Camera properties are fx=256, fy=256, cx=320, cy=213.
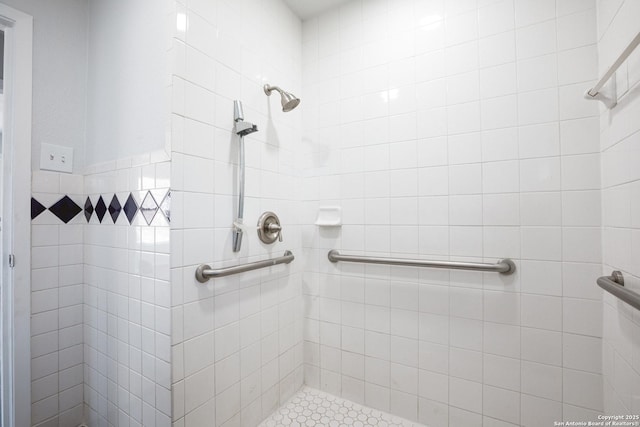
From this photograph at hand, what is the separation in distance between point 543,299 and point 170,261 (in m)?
1.42

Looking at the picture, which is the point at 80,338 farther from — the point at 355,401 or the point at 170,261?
the point at 355,401

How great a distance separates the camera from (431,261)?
45.2 inches

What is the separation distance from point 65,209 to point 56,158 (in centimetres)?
23

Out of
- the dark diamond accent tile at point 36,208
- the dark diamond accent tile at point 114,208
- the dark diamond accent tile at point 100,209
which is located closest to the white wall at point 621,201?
the dark diamond accent tile at point 114,208

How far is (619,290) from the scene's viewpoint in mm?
704

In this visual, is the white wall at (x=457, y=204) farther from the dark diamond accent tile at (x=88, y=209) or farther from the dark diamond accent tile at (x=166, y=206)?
the dark diamond accent tile at (x=88, y=209)

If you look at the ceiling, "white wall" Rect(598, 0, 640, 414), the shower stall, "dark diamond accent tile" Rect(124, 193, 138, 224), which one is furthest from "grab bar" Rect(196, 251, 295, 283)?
the ceiling

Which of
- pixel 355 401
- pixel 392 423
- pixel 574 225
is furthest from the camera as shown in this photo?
pixel 355 401

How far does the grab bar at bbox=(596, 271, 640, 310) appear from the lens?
2.12 ft

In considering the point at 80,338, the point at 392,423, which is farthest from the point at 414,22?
the point at 80,338

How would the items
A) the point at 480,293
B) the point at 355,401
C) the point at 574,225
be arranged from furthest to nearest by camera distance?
the point at 355,401 < the point at 480,293 < the point at 574,225

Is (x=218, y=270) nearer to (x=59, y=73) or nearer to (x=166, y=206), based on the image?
(x=166, y=206)

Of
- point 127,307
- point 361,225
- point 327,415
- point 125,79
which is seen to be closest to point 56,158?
point 125,79

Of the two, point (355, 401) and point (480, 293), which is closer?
point (480, 293)
